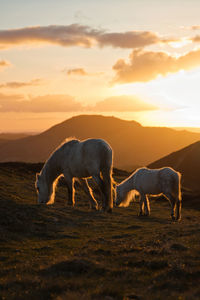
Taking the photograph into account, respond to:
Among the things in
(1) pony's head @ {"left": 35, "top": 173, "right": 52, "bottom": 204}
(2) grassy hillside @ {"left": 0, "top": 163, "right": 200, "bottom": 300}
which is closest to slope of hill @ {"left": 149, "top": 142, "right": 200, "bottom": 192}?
(1) pony's head @ {"left": 35, "top": 173, "right": 52, "bottom": 204}

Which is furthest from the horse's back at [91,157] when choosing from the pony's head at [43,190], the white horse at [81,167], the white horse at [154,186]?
the white horse at [154,186]

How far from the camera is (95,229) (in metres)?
15.2

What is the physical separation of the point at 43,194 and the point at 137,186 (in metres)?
5.52

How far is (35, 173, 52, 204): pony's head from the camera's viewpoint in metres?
20.3

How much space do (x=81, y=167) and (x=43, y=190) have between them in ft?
11.3

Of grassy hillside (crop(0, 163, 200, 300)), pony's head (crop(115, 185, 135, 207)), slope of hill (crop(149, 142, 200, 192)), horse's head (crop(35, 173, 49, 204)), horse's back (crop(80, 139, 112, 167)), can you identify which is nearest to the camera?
grassy hillside (crop(0, 163, 200, 300))

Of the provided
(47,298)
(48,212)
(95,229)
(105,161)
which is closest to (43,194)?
(48,212)

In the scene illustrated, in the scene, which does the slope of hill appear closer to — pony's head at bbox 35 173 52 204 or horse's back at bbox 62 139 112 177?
pony's head at bbox 35 173 52 204

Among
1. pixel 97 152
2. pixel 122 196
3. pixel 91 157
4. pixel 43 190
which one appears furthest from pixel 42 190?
pixel 122 196

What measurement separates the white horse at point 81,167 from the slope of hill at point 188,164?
149 feet

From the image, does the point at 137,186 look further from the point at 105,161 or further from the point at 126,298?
the point at 126,298

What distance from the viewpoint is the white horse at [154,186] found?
18.8 meters

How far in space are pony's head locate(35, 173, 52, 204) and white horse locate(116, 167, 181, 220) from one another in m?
4.31

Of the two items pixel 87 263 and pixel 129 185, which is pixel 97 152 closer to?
pixel 129 185
